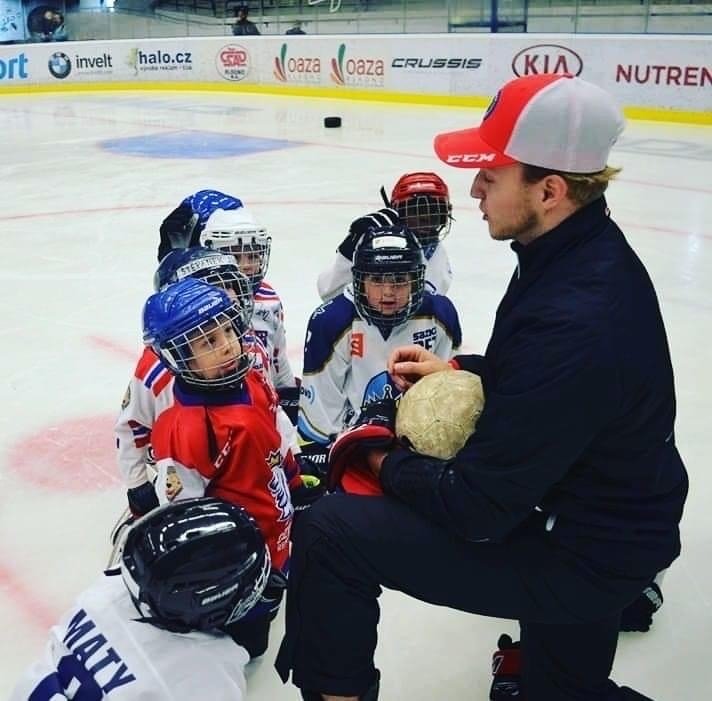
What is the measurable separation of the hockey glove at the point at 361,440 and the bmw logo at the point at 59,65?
16413mm

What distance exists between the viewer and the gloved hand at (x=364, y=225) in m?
2.64

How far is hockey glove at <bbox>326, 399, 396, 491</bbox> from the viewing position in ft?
5.21

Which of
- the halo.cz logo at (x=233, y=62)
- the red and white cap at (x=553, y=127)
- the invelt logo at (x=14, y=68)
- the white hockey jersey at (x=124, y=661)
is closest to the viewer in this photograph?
the white hockey jersey at (x=124, y=661)

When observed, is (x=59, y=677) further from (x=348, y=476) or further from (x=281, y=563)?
(x=281, y=563)

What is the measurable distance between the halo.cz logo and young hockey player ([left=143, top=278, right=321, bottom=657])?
14367mm

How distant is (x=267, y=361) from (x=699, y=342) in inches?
86.6

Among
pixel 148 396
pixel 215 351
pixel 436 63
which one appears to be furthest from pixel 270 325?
pixel 436 63

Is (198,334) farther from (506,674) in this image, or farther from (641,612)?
(641,612)

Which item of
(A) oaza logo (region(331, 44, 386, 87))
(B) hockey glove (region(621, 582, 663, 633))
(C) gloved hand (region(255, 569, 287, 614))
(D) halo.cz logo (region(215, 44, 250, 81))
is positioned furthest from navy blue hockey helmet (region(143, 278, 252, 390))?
(D) halo.cz logo (region(215, 44, 250, 81))

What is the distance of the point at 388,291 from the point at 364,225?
368mm

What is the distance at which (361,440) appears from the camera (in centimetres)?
159

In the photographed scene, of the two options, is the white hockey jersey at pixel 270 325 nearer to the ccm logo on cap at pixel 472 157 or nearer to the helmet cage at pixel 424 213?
the helmet cage at pixel 424 213

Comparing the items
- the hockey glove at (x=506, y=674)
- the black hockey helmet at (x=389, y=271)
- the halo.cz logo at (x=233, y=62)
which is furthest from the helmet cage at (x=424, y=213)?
the halo.cz logo at (x=233, y=62)

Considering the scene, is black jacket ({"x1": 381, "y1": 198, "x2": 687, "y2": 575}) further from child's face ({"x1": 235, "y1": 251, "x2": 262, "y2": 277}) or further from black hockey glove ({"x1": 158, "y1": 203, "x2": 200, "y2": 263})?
black hockey glove ({"x1": 158, "y1": 203, "x2": 200, "y2": 263})
